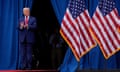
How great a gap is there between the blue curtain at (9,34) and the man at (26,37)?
2.55ft

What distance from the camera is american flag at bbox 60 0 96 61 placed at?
13281mm

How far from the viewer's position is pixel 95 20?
1322 centimetres

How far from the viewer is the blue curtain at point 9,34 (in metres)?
14.6

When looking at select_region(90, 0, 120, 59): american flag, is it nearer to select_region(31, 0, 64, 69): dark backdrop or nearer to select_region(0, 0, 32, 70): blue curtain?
select_region(0, 0, 32, 70): blue curtain

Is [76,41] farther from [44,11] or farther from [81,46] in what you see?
[44,11]

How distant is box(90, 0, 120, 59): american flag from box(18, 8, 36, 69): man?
1818 millimetres

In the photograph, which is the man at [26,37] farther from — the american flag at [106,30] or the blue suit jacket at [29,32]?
the american flag at [106,30]

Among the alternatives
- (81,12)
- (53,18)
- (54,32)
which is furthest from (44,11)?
(81,12)

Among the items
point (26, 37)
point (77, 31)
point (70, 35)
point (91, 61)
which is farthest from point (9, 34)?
point (91, 61)

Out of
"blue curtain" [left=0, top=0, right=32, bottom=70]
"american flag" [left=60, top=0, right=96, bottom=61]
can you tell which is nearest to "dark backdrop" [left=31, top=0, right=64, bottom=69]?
"blue curtain" [left=0, top=0, right=32, bottom=70]

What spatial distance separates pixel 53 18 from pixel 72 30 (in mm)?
3081

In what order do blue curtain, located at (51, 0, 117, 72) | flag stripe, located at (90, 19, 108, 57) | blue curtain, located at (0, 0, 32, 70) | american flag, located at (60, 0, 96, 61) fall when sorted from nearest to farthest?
1. flag stripe, located at (90, 19, 108, 57)
2. american flag, located at (60, 0, 96, 61)
3. blue curtain, located at (51, 0, 117, 72)
4. blue curtain, located at (0, 0, 32, 70)

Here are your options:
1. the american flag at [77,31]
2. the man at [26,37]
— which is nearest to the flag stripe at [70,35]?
the american flag at [77,31]

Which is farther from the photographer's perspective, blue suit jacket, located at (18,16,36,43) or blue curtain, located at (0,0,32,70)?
blue curtain, located at (0,0,32,70)
